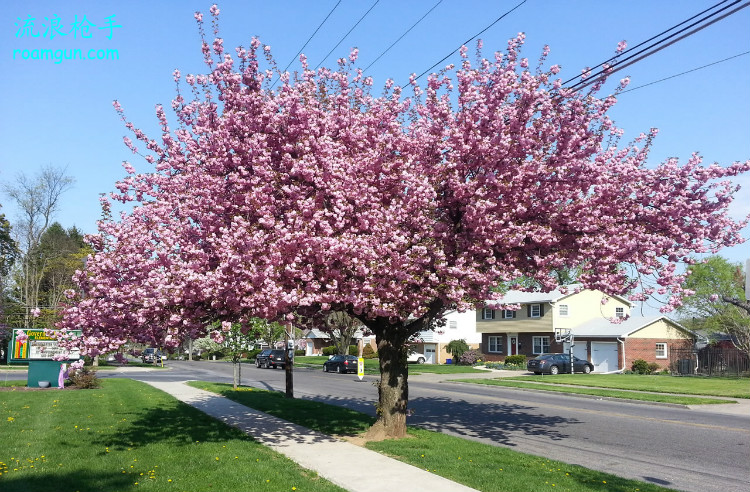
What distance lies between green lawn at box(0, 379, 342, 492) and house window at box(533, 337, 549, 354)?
39.3 m

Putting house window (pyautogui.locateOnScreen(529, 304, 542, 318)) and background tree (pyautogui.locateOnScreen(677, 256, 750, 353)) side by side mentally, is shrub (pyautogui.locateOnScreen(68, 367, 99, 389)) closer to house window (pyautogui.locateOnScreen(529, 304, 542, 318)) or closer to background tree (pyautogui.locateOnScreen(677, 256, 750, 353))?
house window (pyautogui.locateOnScreen(529, 304, 542, 318))

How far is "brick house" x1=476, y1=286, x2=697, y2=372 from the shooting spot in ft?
155

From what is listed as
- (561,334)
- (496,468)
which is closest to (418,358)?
(561,334)

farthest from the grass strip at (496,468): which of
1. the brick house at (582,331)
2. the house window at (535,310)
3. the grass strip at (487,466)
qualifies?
the house window at (535,310)

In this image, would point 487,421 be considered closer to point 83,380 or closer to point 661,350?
point 83,380

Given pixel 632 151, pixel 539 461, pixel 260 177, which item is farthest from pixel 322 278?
pixel 632 151

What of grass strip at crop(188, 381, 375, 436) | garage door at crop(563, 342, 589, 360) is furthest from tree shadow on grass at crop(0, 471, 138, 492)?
garage door at crop(563, 342, 589, 360)

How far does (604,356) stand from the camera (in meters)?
48.5

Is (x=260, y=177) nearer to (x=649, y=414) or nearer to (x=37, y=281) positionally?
(x=649, y=414)

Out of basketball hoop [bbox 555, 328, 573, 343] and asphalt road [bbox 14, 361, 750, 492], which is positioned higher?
basketball hoop [bbox 555, 328, 573, 343]

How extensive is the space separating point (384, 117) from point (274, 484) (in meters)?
7.32

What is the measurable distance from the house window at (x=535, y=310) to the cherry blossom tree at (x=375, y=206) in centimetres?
4081

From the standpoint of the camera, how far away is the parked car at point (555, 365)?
138 feet

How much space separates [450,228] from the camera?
12406 millimetres
